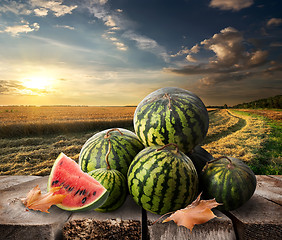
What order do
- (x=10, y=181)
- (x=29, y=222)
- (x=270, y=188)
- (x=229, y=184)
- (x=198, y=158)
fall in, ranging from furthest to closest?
(x=10, y=181) → (x=270, y=188) → (x=198, y=158) → (x=229, y=184) → (x=29, y=222)

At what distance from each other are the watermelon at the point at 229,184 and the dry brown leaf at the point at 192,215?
0.22 metres

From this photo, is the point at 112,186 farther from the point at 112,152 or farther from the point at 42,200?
the point at 42,200

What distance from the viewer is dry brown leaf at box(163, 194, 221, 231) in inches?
67.6

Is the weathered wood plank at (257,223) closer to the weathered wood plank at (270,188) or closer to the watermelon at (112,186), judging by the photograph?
the weathered wood plank at (270,188)

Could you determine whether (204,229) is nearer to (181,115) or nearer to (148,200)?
(148,200)

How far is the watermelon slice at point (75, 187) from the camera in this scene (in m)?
1.79

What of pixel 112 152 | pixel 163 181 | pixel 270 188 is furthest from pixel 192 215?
pixel 270 188

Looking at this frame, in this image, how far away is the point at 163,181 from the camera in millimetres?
1757

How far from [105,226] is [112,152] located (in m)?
0.70

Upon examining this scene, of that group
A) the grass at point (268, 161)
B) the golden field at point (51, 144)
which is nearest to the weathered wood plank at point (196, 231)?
the grass at point (268, 161)

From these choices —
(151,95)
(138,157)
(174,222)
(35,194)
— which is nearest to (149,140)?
(138,157)

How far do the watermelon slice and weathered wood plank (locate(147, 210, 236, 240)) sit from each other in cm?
50

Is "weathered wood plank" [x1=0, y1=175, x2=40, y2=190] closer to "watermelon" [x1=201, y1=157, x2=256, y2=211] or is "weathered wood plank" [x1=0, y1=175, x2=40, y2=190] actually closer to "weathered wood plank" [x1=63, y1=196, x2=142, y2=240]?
"weathered wood plank" [x1=63, y1=196, x2=142, y2=240]

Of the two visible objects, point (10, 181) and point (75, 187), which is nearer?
point (75, 187)
